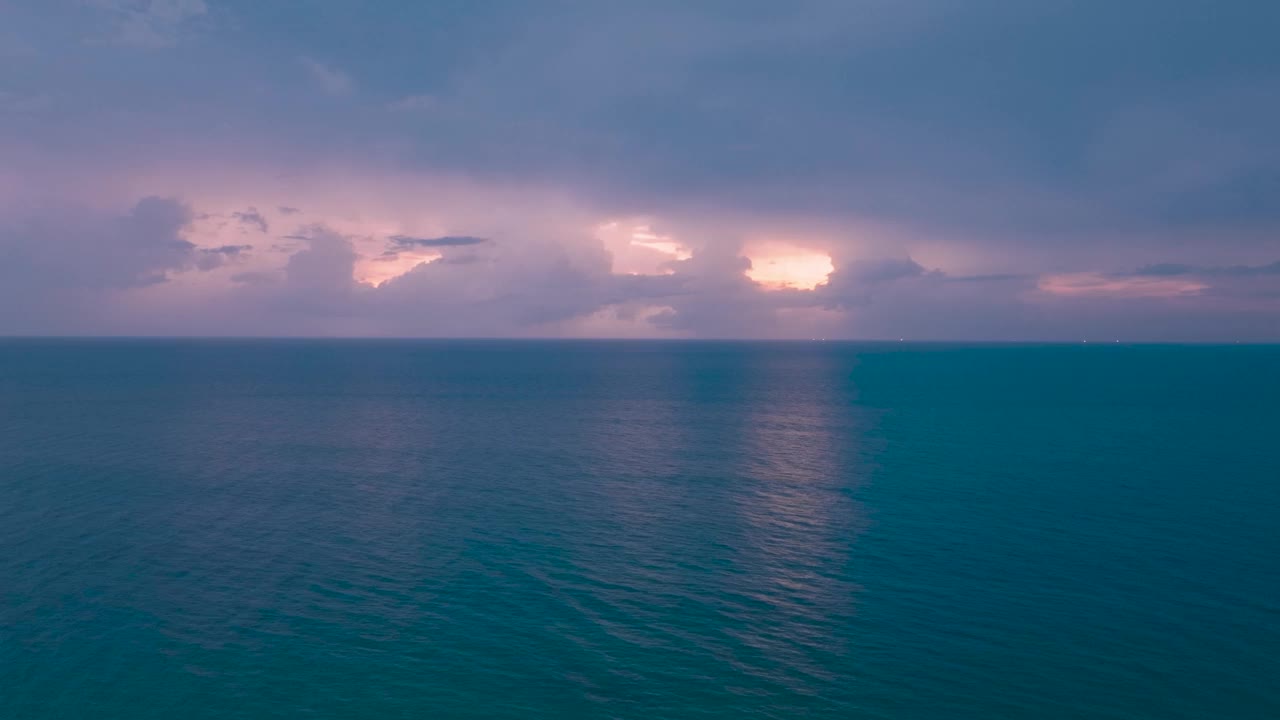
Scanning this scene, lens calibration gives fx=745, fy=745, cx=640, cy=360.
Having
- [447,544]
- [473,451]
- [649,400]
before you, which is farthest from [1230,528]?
[649,400]

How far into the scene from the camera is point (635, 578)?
160 feet

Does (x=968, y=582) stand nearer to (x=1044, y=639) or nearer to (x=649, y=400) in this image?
(x=1044, y=639)

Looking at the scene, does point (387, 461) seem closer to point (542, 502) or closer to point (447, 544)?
point (542, 502)

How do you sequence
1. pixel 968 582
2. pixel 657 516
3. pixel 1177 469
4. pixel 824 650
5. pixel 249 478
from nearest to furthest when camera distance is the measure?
pixel 824 650 < pixel 968 582 < pixel 657 516 < pixel 249 478 < pixel 1177 469

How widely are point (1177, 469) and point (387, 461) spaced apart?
89830 mm

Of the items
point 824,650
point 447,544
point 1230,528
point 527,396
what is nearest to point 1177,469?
point 1230,528

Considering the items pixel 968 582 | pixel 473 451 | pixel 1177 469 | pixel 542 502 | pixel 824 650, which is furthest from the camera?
pixel 473 451

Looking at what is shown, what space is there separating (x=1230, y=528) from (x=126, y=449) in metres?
115

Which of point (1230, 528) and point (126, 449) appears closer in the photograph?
point (1230, 528)

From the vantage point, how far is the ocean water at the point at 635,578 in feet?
114

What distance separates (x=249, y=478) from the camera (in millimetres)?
77188

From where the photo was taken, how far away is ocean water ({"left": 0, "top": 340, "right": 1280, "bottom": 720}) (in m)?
34.8

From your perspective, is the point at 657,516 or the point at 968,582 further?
the point at 657,516

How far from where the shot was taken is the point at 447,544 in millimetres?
55906
